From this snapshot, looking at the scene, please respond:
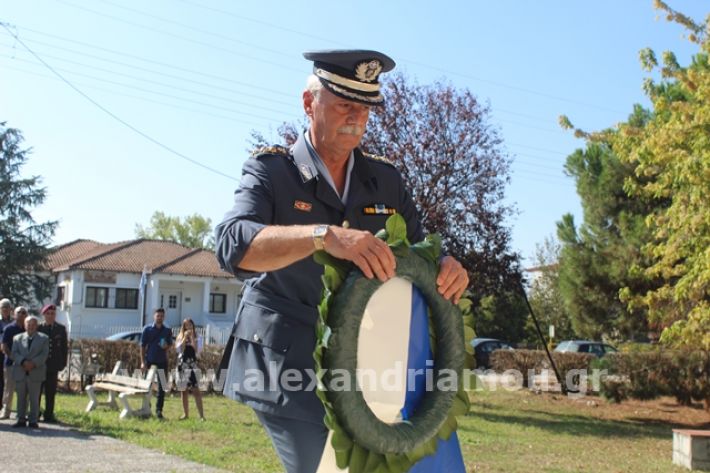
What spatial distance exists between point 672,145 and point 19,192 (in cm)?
3541

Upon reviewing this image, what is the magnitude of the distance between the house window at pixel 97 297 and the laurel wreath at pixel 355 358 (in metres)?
43.7

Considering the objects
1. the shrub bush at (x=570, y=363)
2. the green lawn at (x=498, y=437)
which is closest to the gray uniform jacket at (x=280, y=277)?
the green lawn at (x=498, y=437)

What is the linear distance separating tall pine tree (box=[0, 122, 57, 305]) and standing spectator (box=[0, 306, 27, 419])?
1131 inches

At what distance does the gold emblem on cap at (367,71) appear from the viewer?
93.6 inches

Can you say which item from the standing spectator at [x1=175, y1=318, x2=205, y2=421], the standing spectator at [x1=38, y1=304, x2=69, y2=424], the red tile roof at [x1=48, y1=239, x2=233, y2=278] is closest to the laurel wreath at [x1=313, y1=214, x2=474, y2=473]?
the standing spectator at [x1=175, y1=318, x2=205, y2=421]

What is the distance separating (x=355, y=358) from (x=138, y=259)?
46.1 m

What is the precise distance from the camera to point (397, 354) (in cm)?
215

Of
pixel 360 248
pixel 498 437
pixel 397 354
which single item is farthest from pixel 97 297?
pixel 360 248

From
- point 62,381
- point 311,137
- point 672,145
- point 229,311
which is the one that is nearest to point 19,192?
point 229,311

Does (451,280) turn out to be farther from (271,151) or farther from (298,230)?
(271,151)

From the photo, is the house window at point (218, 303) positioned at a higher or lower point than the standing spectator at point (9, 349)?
higher

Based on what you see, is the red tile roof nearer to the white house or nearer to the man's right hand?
the white house

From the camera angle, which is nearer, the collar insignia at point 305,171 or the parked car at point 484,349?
the collar insignia at point 305,171

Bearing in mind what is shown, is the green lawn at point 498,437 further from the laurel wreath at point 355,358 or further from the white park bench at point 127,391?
the laurel wreath at point 355,358
